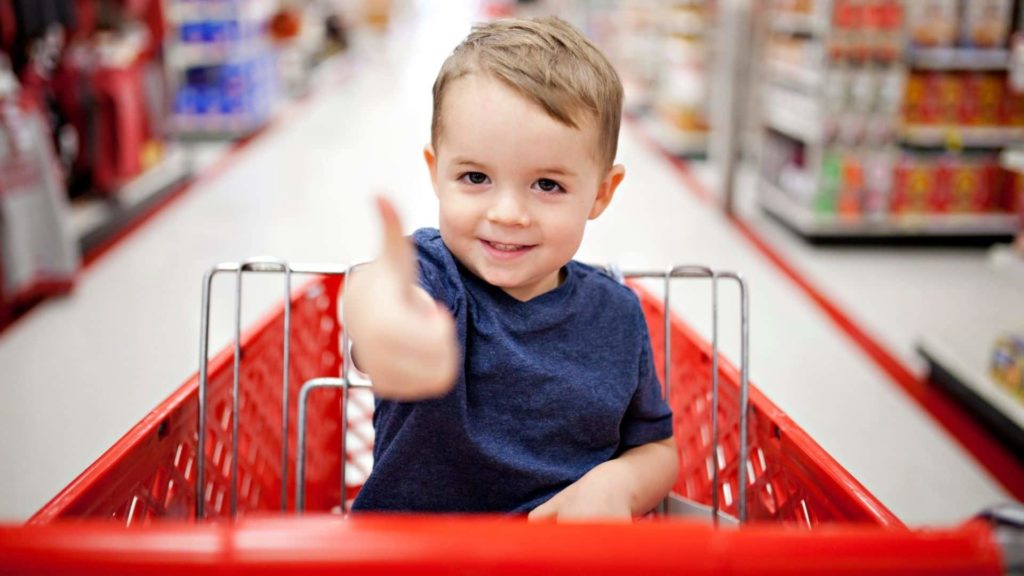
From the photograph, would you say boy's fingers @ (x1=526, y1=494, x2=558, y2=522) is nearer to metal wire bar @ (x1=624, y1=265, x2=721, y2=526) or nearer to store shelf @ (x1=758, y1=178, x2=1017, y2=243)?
metal wire bar @ (x1=624, y1=265, x2=721, y2=526)

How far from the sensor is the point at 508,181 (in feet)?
3.76

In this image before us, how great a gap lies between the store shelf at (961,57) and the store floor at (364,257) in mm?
1137

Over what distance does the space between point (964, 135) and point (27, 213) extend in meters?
5.21

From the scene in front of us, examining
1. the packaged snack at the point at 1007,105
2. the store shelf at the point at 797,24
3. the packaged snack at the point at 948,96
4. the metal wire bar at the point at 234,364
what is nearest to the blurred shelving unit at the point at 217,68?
the store shelf at the point at 797,24

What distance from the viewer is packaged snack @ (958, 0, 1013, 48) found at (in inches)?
197

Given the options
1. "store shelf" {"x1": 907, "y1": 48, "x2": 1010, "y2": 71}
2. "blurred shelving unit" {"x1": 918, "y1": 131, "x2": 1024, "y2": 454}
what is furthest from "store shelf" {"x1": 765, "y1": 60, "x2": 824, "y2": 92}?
Answer: "blurred shelving unit" {"x1": 918, "y1": 131, "x2": 1024, "y2": 454}

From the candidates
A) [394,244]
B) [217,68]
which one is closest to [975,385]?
[394,244]

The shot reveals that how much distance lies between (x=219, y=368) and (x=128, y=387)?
1996mm

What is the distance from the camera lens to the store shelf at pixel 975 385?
10.0ft

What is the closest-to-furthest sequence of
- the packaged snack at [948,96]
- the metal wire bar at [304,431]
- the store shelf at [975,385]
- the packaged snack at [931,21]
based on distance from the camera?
the metal wire bar at [304,431], the store shelf at [975,385], the packaged snack at [931,21], the packaged snack at [948,96]

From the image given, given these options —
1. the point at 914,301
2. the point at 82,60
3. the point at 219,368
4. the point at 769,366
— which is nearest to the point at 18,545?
the point at 219,368

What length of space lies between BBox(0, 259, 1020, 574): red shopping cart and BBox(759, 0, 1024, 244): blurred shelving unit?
3.64 metres

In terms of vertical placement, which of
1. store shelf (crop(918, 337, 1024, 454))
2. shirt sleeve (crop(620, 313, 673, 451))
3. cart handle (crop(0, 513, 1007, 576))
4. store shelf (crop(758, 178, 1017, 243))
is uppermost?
cart handle (crop(0, 513, 1007, 576))

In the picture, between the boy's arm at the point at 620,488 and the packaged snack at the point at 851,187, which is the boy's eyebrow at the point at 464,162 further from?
the packaged snack at the point at 851,187
